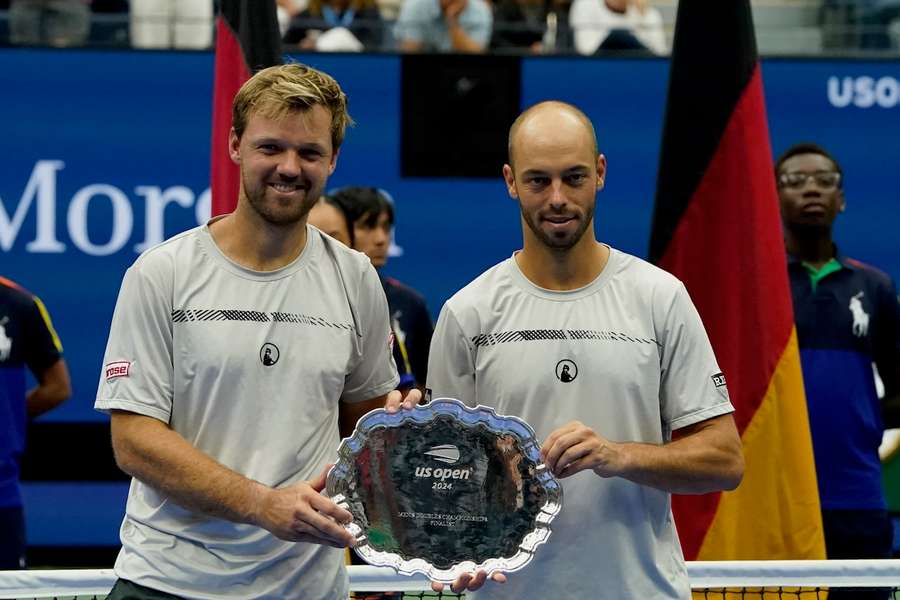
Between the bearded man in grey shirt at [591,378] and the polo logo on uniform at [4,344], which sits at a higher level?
the bearded man in grey shirt at [591,378]

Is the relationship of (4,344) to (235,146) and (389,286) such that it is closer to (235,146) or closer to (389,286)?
(389,286)

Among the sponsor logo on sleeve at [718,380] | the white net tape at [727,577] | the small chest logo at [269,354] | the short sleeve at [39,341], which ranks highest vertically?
the small chest logo at [269,354]

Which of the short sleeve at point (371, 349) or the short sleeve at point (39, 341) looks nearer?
the short sleeve at point (371, 349)

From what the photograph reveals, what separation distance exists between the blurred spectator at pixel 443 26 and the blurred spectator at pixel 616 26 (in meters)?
0.56

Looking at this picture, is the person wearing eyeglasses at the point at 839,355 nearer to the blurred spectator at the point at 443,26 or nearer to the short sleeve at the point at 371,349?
the short sleeve at the point at 371,349

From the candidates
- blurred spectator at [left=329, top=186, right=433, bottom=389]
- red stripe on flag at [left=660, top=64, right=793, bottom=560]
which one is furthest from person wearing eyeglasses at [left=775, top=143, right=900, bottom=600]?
blurred spectator at [left=329, top=186, right=433, bottom=389]

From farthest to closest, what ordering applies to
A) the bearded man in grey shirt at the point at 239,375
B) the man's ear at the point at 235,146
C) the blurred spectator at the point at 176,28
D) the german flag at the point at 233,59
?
the blurred spectator at the point at 176,28 < the german flag at the point at 233,59 < the man's ear at the point at 235,146 < the bearded man in grey shirt at the point at 239,375

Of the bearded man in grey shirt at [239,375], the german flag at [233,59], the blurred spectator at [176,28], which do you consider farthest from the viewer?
the blurred spectator at [176,28]

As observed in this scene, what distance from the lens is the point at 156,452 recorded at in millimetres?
3014

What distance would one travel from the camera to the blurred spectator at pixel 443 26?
8.50 metres

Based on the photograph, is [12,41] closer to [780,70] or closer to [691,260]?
[780,70]

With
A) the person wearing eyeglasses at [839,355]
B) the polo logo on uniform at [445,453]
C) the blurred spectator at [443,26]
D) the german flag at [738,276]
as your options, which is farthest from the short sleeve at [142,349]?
the blurred spectator at [443,26]

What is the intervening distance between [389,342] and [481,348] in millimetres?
222

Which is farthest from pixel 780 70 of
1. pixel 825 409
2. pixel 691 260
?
pixel 691 260
